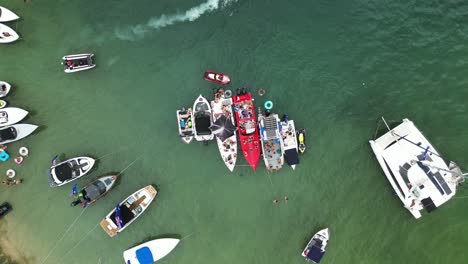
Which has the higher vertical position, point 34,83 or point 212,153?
point 34,83

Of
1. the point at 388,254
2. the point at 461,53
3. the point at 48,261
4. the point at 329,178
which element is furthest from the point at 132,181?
the point at 461,53

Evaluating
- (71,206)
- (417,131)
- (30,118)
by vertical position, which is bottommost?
(71,206)

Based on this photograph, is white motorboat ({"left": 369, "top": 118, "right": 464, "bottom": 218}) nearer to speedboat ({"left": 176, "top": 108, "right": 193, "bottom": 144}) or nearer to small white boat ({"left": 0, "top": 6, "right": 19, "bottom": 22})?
speedboat ({"left": 176, "top": 108, "right": 193, "bottom": 144})

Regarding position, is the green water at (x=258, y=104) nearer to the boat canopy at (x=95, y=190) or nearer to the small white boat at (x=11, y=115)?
the small white boat at (x=11, y=115)

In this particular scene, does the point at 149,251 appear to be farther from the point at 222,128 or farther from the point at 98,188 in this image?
the point at 222,128

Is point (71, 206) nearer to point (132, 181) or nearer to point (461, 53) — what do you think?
point (132, 181)

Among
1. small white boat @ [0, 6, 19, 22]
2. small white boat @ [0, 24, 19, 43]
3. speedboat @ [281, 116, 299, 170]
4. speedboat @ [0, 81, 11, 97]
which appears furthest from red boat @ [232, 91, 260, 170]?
small white boat @ [0, 6, 19, 22]

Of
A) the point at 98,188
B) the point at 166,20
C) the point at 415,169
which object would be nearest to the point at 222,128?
the point at 166,20
